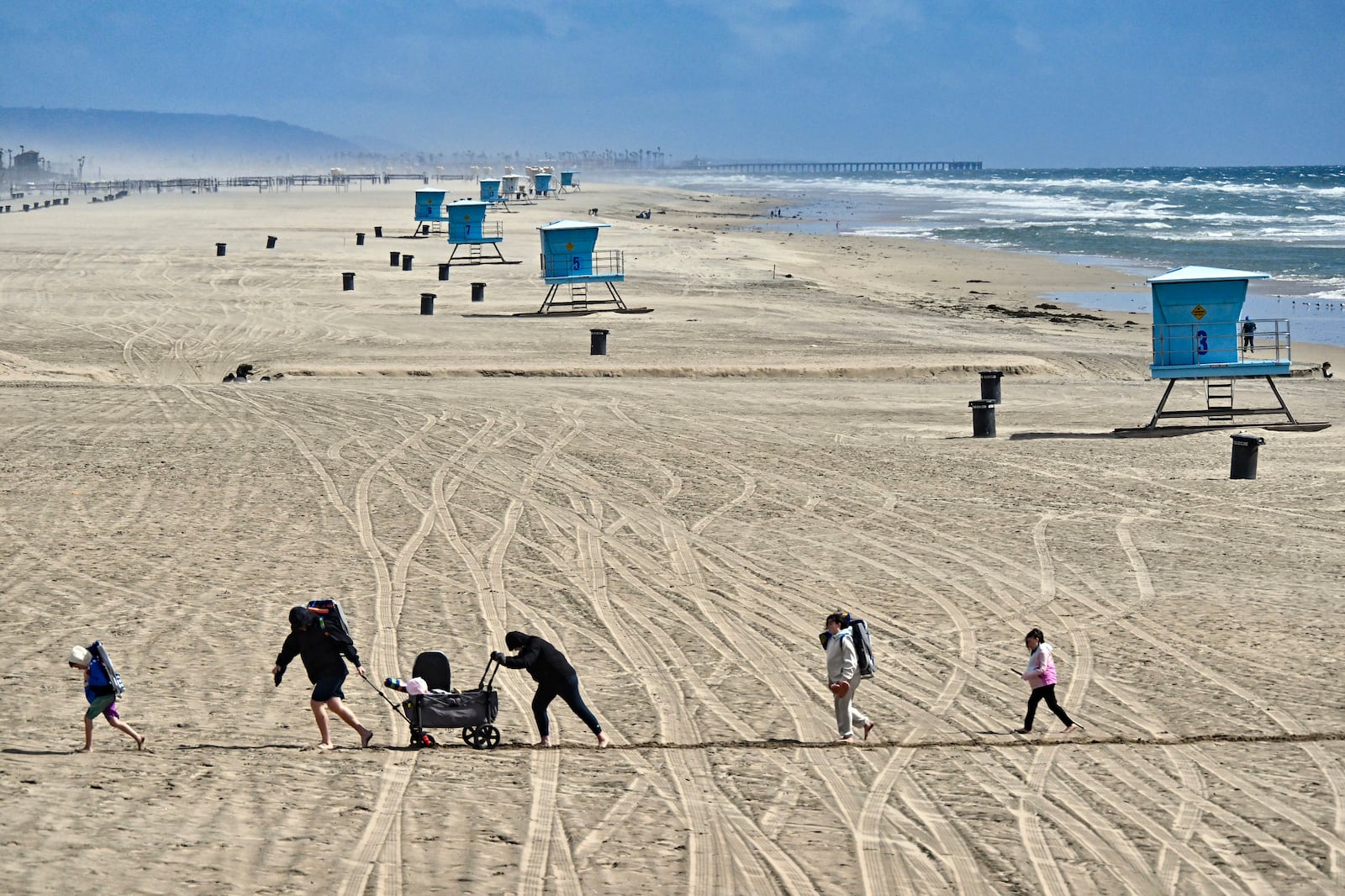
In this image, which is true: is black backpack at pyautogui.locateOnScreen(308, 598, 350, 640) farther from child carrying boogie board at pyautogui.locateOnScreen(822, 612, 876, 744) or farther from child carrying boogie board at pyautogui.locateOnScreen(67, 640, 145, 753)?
child carrying boogie board at pyautogui.locateOnScreen(822, 612, 876, 744)

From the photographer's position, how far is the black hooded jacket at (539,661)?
884 centimetres

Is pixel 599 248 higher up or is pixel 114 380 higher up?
pixel 599 248

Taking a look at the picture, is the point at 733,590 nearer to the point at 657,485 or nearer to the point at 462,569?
the point at 462,569

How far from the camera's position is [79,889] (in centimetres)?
637

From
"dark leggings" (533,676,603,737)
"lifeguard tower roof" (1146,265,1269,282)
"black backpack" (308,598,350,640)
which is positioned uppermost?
"lifeguard tower roof" (1146,265,1269,282)

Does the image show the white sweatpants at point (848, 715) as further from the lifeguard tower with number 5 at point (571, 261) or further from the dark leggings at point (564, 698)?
the lifeguard tower with number 5 at point (571, 261)

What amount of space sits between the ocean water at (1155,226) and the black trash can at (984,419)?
15.1 metres

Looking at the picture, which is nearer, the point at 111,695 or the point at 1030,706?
the point at 111,695

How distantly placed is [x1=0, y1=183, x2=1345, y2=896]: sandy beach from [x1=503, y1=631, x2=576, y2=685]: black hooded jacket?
1.66 ft

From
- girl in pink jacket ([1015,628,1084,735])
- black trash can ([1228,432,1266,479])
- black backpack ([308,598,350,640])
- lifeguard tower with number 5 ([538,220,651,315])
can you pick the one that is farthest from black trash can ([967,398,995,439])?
lifeguard tower with number 5 ([538,220,651,315])

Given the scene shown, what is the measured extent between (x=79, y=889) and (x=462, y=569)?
7160 millimetres

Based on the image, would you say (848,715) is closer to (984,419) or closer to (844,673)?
(844,673)

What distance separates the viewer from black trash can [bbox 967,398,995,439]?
19578 millimetres

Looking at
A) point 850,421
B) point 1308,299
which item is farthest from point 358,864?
point 1308,299
